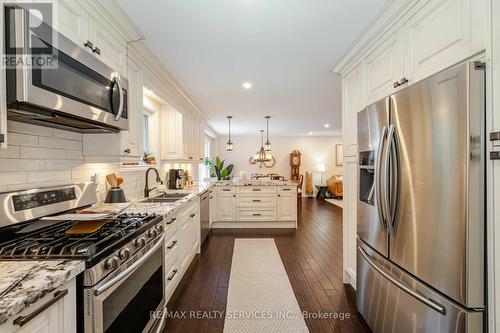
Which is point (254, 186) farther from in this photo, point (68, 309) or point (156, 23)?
point (68, 309)

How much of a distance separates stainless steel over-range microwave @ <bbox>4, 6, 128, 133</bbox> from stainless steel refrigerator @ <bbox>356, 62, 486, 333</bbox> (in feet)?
5.73

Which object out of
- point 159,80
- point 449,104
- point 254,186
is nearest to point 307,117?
point 254,186

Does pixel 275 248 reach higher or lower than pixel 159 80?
lower

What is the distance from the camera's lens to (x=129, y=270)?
126 cm

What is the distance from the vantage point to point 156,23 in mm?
1869

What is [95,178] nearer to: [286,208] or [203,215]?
[203,215]

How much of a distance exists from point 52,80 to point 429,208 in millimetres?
1886

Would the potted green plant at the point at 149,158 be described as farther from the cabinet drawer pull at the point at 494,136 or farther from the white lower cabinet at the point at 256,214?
the cabinet drawer pull at the point at 494,136

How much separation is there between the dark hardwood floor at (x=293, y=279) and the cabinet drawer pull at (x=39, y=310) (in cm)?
123

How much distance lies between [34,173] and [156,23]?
4.49 feet

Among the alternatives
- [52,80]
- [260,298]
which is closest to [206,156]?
[260,298]

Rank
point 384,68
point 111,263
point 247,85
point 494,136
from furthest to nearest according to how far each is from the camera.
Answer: point 247,85, point 384,68, point 111,263, point 494,136

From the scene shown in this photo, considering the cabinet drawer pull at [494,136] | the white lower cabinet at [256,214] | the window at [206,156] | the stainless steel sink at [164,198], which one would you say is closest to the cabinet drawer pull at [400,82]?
the cabinet drawer pull at [494,136]

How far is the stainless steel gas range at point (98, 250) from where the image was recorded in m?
1.00
